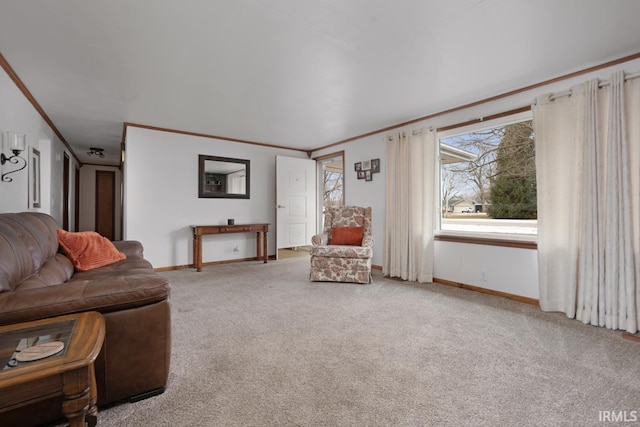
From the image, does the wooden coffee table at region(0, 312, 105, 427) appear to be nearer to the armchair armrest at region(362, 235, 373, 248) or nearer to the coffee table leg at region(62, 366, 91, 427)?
the coffee table leg at region(62, 366, 91, 427)

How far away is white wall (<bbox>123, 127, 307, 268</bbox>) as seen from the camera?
4418 millimetres

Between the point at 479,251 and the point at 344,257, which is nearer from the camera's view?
the point at 479,251

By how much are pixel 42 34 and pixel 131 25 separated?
0.71 metres

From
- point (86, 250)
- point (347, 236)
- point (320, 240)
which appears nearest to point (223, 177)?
point (320, 240)

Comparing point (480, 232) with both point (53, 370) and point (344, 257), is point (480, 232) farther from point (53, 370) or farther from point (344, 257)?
point (53, 370)

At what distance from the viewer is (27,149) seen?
127 inches

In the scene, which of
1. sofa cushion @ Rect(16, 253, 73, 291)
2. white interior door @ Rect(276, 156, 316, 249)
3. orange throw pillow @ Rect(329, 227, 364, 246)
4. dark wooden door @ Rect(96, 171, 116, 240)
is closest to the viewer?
sofa cushion @ Rect(16, 253, 73, 291)

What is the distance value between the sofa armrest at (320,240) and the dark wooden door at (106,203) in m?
6.87

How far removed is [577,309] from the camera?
263 centimetres

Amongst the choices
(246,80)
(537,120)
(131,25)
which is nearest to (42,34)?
(131,25)

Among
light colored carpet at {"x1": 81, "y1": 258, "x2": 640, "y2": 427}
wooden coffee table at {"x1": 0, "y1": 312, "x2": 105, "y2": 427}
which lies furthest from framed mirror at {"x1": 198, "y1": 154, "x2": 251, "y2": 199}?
wooden coffee table at {"x1": 0, "y1": 312, "x2": 105, "y2": 427}

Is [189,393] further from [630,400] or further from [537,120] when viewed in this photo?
[537,120]

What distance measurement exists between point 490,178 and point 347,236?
1.93 meters

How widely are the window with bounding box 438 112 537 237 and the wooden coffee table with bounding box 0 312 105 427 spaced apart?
3697mm
